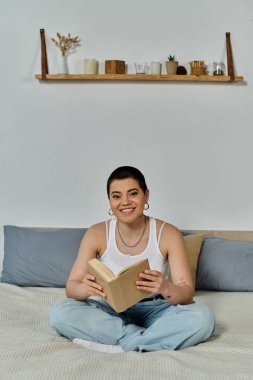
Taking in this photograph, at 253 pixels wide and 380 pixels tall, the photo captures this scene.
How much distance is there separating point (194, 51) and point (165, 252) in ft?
4.45

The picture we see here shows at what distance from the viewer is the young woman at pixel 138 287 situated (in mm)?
2045

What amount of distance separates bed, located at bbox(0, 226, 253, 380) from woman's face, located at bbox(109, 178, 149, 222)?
1.55 feet

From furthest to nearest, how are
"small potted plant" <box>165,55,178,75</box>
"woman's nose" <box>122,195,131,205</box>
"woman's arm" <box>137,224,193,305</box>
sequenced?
"small potted plant" <box>165,55,178,75</box> < "woman's nose" <box>122,195,131,205</box> < "woman's arm" <box>137,224,193,305</box>

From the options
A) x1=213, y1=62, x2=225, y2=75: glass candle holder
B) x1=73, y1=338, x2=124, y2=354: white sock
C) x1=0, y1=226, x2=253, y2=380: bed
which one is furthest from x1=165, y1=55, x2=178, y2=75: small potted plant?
x1=73, y1=338, x2=124, y2=354: white sock

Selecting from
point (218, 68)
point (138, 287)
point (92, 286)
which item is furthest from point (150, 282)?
point (218, 68)

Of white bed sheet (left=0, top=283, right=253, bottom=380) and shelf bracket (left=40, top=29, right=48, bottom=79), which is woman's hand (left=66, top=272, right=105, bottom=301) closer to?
white bed sheet (left=0, top=283, right=253, bottom=380)

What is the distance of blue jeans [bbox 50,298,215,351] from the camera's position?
204 cm

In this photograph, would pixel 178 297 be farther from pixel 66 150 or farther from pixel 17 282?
pixel 66 150

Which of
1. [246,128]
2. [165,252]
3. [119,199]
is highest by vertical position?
[246,128]

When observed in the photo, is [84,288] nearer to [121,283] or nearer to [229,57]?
[121,283]

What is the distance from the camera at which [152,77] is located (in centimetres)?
323

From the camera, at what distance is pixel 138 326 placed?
2.28 m

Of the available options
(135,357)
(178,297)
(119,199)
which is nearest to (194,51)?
(119,199)

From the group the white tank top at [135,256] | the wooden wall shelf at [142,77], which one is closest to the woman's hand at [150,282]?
the white tank top at [135,256]
